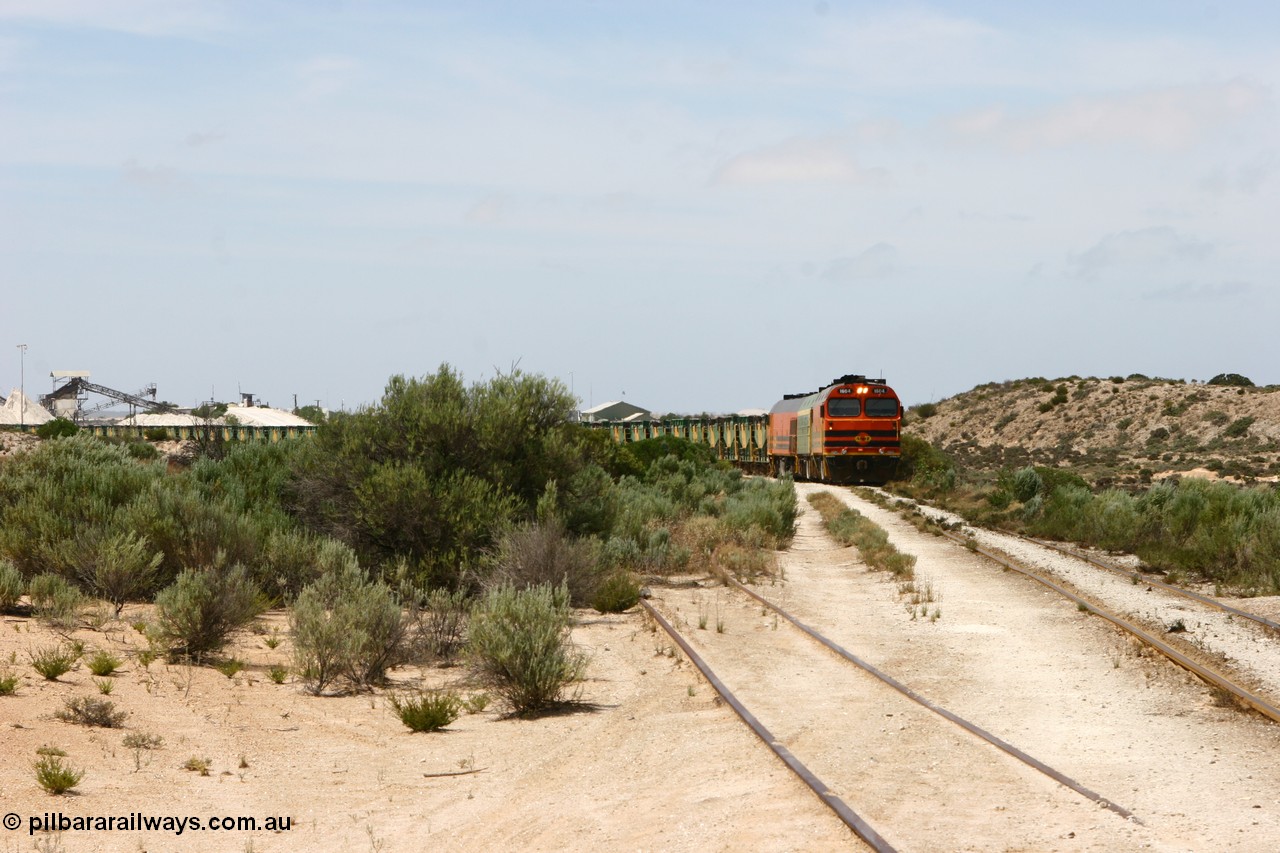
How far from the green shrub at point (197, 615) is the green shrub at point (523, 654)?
2865 millimetres

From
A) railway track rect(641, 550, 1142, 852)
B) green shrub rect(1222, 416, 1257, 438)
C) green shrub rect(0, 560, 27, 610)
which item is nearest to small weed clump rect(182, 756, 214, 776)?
railway track rect(641, 550, 1142, 852)

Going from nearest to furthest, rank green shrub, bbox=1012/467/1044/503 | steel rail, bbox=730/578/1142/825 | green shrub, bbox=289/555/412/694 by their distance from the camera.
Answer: steel rail, bbox=730/578/1142/825 < green shrub, bbox=289/555/412/694 < green shrub, bbox=1012/467/1044/503

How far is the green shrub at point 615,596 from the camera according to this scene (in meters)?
17.4

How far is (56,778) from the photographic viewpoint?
7.85 m

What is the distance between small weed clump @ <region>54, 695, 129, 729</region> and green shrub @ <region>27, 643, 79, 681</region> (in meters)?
1.30

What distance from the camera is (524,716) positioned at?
439 inches

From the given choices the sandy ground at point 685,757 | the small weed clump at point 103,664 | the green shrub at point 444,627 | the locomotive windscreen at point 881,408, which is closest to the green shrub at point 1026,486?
the locomotive windscreen at point 881,408

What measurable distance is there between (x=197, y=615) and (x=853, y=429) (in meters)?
32.4

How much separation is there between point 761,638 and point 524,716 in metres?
4.58

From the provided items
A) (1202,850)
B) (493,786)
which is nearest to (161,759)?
(493,786)

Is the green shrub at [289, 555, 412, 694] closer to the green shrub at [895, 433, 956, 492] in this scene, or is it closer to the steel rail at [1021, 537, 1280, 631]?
the steel rail at [1021, 537, 1280, 631]

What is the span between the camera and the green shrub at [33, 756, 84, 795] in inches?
309

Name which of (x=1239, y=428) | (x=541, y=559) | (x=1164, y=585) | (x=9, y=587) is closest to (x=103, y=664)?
(x=9, y=587)

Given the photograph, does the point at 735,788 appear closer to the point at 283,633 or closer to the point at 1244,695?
the point at 1244,695
